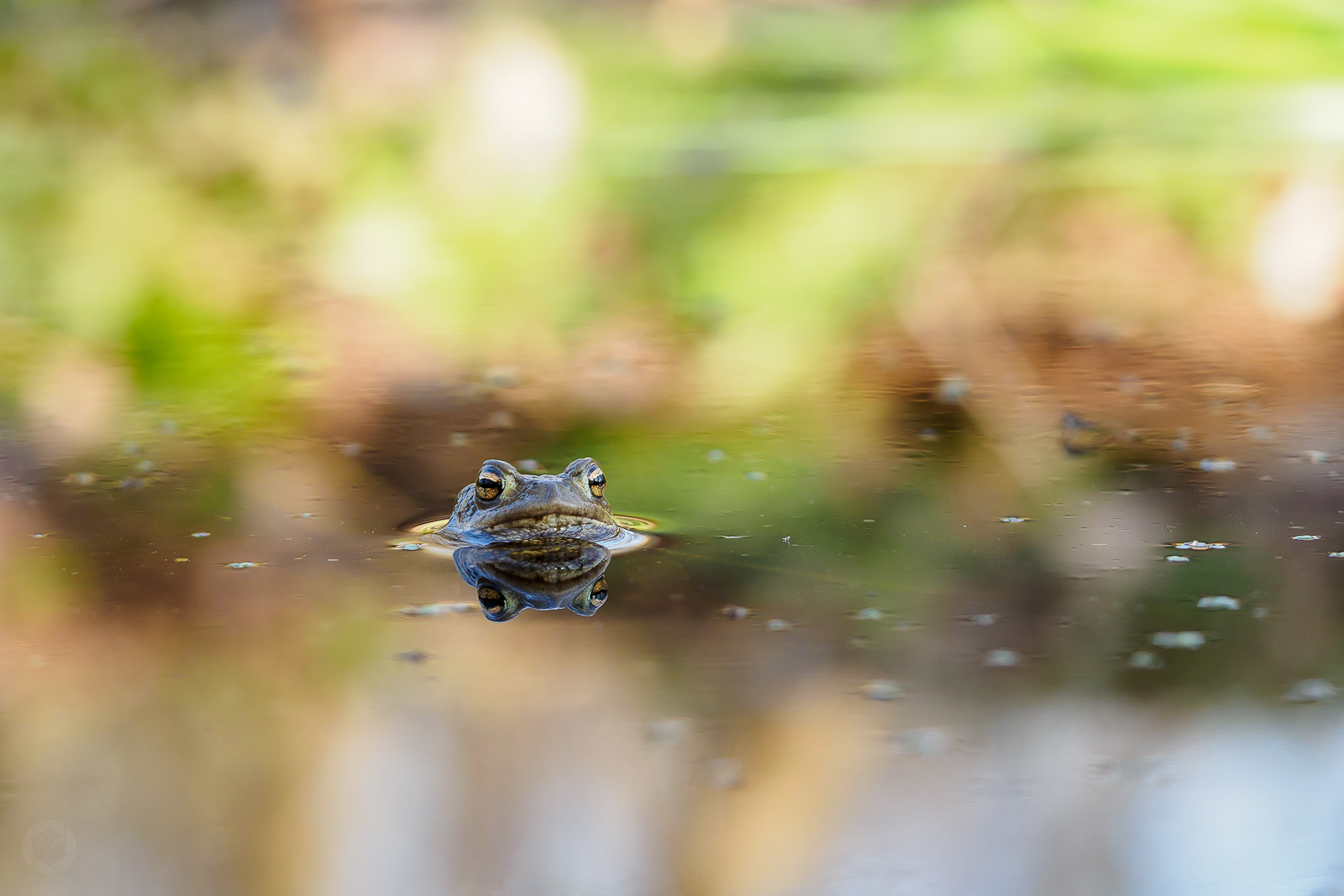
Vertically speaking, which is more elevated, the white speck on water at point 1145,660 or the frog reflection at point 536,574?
the white speck on water at point 1145,660

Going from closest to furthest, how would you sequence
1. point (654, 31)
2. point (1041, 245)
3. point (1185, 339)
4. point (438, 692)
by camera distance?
point (438, 692), point (1185, 339), point (1041, 245), point (654, 31)

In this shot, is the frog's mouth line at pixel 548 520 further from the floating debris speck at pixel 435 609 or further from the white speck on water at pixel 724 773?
the white speck on water at pixel 724 773

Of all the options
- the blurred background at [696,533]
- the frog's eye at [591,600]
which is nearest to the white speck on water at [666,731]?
the blurred background at [696,533]

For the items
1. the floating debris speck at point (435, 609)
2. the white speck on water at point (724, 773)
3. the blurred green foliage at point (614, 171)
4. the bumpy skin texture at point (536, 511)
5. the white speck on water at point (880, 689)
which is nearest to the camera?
the white speck on water at point (724, 773)

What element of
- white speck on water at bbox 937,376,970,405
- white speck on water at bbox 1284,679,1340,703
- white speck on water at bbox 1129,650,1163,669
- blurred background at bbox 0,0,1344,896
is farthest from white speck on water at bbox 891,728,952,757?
white speck on water at bbox 937,376,970,405

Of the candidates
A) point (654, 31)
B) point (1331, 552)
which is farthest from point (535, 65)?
point (1331, 552)

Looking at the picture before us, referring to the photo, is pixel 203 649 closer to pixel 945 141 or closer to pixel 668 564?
pixel 668 564
